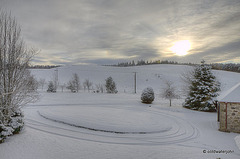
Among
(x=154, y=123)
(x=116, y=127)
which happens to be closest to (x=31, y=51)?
(x=116, y=127)

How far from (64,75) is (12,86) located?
5710 cm

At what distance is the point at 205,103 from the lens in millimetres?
16609

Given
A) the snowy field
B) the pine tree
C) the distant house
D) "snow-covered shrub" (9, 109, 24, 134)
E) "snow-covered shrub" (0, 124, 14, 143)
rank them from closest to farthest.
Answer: the snowy field → "snow-covered shrub" (0, 124, 14, 143) → "snow-covered shrub" (9, 109, 24, 134) → the distant house → the pine tree

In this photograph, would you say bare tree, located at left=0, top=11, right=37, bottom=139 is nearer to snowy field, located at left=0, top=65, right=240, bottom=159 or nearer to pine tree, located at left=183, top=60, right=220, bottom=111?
snowy field, located at left=0, top=65, right=240, bottom=159

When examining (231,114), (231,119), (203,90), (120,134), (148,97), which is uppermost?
(203,90)

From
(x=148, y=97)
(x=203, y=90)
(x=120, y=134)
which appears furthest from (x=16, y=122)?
(x=203, y=90)

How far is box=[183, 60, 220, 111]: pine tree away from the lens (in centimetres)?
1662

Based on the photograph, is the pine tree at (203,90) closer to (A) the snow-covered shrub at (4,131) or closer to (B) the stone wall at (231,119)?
(B) the stone wall at (231,119)

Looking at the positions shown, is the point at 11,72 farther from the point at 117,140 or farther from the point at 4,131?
the point at 117,140

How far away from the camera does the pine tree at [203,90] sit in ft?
54.5

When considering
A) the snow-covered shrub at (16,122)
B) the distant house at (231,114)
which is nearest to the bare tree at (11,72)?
the snow-covered shrub at (16,122)

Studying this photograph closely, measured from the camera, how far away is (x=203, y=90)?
56.3 feet

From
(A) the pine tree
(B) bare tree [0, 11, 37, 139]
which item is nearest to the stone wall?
(A) the pine tree

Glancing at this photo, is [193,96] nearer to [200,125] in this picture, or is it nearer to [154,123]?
[200,125]
